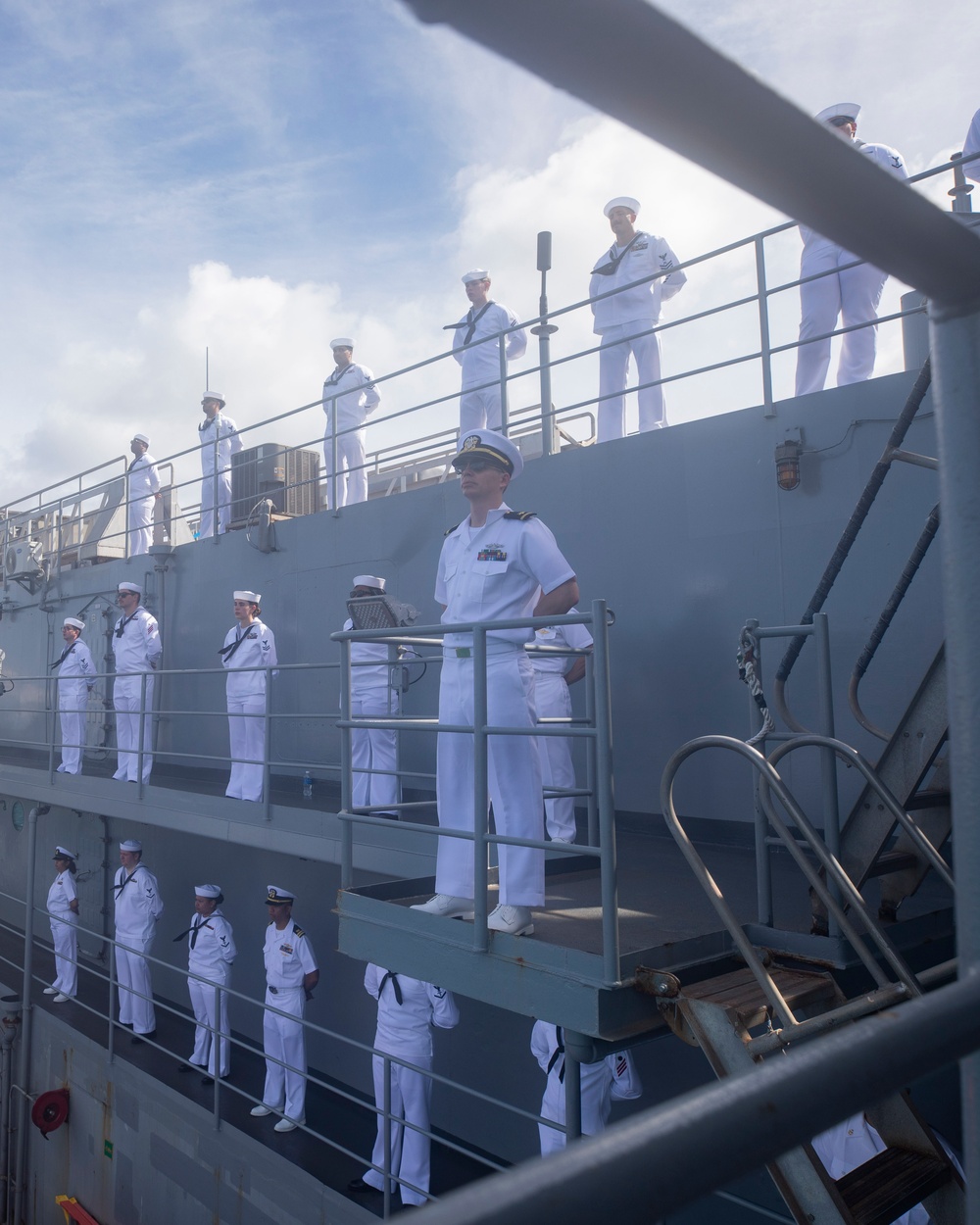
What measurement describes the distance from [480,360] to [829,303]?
3.43 m

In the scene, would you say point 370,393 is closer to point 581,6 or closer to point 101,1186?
point 101,1186

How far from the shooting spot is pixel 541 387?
6.67m

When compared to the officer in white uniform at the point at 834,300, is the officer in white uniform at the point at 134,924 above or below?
below

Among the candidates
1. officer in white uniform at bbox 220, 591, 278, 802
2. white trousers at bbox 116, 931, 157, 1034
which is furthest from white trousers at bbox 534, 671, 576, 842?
white trousers at bbox 116, 931, 157, 1034

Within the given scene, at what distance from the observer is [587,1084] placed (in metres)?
4.94

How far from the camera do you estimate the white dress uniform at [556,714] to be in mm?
5371

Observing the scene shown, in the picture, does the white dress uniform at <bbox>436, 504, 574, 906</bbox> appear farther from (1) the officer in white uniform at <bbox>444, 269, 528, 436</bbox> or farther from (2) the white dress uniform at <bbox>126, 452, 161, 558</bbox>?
(2) the white dress uniform at <bbox>126, 452, 161, 558</bbox>

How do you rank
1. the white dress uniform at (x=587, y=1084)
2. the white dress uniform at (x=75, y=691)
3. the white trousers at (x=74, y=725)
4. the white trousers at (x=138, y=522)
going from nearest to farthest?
the white dress uniform at (x=587, y=1084) < the white trousers at (x=74, y=725) < the white dress uniform at (x=75, y=691) < the white trousers at (x=138, y=522)

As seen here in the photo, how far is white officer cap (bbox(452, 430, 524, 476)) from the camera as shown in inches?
149

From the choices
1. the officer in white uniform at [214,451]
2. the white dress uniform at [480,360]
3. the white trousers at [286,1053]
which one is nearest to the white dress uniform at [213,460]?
the officer in white uniform at [214,451]

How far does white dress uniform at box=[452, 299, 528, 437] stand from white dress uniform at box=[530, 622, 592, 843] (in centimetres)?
328

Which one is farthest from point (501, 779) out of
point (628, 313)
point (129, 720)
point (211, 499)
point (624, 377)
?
point (211, 499)

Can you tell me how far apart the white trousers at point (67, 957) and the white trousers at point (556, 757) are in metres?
6.23

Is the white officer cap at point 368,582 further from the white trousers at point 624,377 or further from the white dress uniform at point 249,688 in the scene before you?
the white trousers at point 624,377
